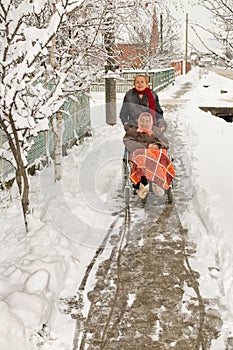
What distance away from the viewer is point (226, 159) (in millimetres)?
9617

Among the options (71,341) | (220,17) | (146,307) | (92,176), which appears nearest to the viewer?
(71,341)

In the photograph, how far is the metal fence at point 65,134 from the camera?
24.2ft

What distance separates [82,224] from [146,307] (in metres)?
2.09

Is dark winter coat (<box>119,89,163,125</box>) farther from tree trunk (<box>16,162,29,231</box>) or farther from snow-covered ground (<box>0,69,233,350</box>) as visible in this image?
tree trunk (<box>16,162,29,231</box>)

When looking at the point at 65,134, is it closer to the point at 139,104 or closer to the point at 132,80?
the point at 139,104

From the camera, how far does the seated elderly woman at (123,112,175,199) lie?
707 centimetres

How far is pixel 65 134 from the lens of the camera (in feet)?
35.3

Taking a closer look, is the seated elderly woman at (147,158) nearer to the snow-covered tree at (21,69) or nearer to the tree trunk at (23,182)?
the tree trunk at (23,182)

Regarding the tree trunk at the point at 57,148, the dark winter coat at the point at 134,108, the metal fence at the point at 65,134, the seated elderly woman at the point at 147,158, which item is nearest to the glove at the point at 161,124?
the seated elderly woman at the point at 147,158

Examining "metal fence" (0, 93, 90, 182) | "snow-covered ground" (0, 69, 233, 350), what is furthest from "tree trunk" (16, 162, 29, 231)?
"metal fence" (0, 93, 90, 182)

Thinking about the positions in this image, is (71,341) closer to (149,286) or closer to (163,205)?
(149,286)

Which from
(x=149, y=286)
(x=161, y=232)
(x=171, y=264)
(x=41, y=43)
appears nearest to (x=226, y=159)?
(x=161, y=232)

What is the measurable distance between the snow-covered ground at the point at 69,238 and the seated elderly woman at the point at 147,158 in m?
0.56

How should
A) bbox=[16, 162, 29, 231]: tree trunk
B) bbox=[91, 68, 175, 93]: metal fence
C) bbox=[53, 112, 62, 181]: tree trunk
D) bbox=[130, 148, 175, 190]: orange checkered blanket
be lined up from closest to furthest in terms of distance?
bbox=[16, 162, 29, 231]: tree trunk → bbox=[130, 148, 175, 190]: orange checkered blanket → bbox=[53, 112, 62, 181]: tree trunk → bbox=[91, 68, 175, 93]: metal fence
